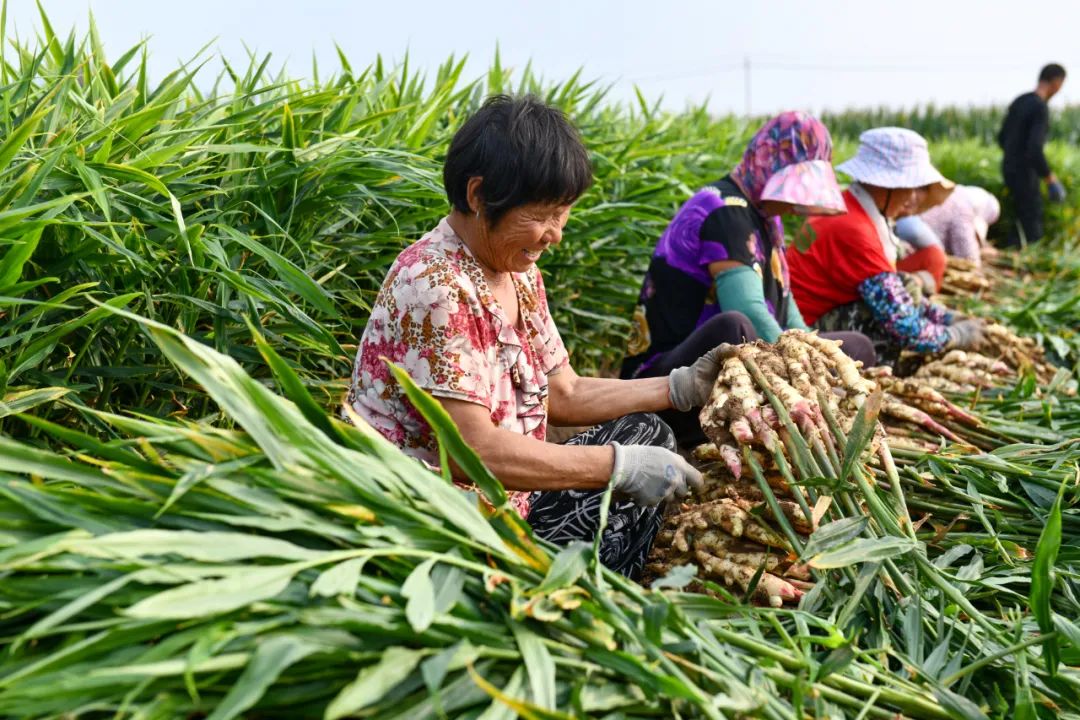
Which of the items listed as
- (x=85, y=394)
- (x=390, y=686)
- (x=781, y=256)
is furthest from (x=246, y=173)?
(x=390, y=686)

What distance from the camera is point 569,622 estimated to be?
1.26 meters

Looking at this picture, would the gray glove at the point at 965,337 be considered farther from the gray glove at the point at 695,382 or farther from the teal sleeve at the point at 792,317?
the gray glove at the point at 695,382

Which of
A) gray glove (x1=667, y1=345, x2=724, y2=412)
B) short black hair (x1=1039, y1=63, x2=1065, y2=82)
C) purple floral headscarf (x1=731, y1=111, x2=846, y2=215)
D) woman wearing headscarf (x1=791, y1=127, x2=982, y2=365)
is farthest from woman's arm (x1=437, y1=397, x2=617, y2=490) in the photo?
short black hair (x1=1039, y1=63, x2=1065, y2=82)

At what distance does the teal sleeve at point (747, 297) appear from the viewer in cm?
276

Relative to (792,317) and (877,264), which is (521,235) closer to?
(792,317)

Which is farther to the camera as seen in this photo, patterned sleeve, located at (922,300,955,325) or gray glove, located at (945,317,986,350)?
patterned sleeve, located at (922,300,955,325)

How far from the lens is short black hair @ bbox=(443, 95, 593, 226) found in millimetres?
1814

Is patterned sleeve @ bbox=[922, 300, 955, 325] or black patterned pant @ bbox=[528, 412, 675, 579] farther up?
black patterned pant @ bbox=[528, 412, 675, 579]

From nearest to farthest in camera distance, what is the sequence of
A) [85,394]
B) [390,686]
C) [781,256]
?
[390,686] < [85,394] < [781,256]

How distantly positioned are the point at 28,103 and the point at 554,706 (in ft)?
5.81

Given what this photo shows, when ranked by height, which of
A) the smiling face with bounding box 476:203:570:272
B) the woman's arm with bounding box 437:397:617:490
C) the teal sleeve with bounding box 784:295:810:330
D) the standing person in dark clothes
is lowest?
the standing person in dark clothes

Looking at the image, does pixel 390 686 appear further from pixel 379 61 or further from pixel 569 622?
pixel 379 61

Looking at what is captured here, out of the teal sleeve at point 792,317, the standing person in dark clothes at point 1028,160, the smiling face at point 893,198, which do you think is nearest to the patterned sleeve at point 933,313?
the smiling face at point 893,198

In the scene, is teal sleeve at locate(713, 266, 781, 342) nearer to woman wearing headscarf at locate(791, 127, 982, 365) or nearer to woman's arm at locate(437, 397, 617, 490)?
woman wearing headscarf at locate(791, 127, 982, 365)
